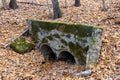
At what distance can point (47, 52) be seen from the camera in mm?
12789

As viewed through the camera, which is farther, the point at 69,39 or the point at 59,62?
the point at 59,62

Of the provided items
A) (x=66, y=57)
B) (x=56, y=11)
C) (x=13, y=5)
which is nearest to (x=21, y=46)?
(x=66, y=57)

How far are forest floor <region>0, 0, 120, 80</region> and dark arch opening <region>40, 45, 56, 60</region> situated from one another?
1.45 feet

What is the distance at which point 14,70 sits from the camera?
35.1 feet

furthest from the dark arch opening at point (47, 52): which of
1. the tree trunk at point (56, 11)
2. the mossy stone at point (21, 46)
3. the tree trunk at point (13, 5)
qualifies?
the tree trunk at point (13, 5)

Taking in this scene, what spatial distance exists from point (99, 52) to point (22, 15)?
297 inches

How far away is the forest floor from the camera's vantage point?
973 centimetres

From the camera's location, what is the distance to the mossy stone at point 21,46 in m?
12.4

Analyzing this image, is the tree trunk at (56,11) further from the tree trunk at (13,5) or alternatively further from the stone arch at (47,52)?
the tree trunk at (13,5)

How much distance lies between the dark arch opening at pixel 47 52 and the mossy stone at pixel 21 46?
0.55 metres

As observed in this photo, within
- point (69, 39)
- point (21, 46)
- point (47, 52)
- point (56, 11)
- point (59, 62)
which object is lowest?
point (59, 62)

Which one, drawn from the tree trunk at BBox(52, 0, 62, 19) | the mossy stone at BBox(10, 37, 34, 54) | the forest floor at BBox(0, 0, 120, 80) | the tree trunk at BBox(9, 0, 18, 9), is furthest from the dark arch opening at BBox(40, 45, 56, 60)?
the tree trunk at BBox(9, 0, 18, 9)

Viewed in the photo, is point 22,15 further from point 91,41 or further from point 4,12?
point 91,41

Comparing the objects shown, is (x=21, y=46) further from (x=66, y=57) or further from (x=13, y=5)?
(x=13, y=5)
